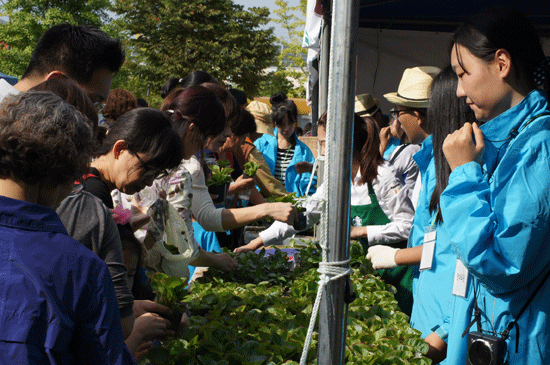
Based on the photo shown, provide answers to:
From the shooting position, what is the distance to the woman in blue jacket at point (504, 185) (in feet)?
4.55

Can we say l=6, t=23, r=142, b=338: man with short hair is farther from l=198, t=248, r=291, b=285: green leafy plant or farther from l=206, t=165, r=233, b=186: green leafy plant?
l=206, t=165, r=233, b=186: green leafy plant

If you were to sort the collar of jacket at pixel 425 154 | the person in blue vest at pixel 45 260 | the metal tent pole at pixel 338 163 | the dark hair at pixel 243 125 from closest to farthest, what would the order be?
the person in blue vest at pixel 45 260 → the metal tent pole at pixel 338 163 → the collar of jacket at pixel 425 154 → the dark hair at pixel 243 125

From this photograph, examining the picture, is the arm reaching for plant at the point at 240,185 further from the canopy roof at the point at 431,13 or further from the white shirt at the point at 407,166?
the canopy roof at the point at 431,13

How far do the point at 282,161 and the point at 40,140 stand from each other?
5.87 metres

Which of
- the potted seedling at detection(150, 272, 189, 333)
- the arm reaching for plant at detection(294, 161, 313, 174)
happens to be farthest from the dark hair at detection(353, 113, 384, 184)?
the arm reaching for plant at detection(294, 161, 313, 174)

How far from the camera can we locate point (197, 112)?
8.95ft

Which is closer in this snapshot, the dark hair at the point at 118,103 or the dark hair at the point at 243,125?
the dark hair at the point at 118,103

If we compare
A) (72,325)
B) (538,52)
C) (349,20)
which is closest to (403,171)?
(538,52)

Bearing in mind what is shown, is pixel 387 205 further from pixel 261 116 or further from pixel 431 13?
pixel 261 116

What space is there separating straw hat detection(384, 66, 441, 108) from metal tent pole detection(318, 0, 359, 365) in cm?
211

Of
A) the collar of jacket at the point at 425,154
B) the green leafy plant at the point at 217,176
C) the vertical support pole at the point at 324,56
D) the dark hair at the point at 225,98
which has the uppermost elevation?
the vertical support pole at the point at 324,56

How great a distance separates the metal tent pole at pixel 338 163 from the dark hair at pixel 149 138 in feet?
2.46

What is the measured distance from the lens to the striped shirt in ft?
22.4

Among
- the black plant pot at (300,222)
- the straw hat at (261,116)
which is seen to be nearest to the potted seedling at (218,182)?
the black plant pot at (300,222)
